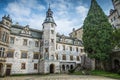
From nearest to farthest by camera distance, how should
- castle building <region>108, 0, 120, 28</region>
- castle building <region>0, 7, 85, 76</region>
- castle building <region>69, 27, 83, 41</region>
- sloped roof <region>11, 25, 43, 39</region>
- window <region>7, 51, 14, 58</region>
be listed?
castle building <region>0, 7, 85, 76</region> < window <region>7, 51, 14, 58</region> < sloped roof <region>11, 25, 43, 39</region> < castle building <region>108, 0, 120, 28</region> < castle building <region>69, 27, 83, 41</region>

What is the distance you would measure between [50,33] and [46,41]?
8.78 ft

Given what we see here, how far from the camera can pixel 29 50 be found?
98.2 ft

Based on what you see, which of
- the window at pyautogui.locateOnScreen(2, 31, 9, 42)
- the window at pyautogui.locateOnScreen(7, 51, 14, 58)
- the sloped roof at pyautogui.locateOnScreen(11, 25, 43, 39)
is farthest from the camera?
the sloped roof at pyautogui.locateOnScreen(11, 25, 43, 39)

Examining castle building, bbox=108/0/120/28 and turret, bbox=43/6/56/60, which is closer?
turret, bbox=43/6/56/60

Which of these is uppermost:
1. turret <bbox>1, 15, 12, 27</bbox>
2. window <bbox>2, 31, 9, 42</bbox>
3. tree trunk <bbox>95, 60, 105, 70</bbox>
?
turret <bbox>1, 15, 12, 27</bbox>

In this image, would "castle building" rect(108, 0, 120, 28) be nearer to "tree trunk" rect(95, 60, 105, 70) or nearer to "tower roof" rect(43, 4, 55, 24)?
A: "tree trunk" rect(95, 60, 105, 70)

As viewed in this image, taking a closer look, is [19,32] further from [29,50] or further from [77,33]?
[77,33]

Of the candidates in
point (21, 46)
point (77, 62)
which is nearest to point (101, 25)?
point (77, 62)

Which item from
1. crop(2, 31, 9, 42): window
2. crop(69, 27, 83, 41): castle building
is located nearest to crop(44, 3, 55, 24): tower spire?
crop(2, 31, 9, 42): window

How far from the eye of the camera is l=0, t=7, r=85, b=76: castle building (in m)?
25.4

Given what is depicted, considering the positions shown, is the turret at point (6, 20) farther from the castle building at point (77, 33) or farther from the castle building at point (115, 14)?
the castle building at point (115, 14)

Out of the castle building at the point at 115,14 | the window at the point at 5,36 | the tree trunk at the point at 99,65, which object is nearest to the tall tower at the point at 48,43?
the window at the point at 5,36

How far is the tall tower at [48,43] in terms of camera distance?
2922 centimetres

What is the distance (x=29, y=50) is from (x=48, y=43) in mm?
5521
